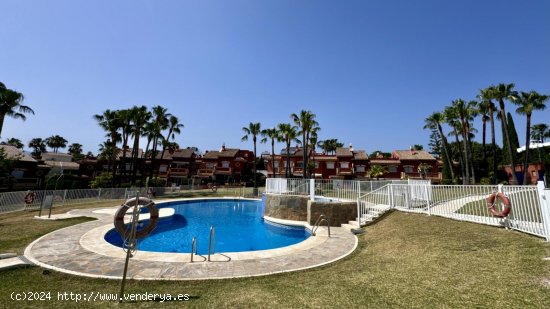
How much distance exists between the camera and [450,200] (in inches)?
439

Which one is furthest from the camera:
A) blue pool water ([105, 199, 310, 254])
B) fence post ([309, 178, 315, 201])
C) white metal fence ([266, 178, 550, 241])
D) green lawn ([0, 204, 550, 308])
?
fence post ([309, 178, 315, 201])

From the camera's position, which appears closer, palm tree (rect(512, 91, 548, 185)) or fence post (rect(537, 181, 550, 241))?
fence post (rect(537, 181, 550, 241))

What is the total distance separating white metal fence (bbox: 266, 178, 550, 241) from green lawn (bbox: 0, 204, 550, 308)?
830 millimetres

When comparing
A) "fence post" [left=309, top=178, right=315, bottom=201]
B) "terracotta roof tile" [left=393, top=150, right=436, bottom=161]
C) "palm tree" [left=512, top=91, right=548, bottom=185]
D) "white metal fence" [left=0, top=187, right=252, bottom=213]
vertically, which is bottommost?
"white metal fence" [left=0, top=187, right=252, bottom=213]

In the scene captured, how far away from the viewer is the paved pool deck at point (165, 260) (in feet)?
21.9

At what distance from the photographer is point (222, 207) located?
25859 millimetres

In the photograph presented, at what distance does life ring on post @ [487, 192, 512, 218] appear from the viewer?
27.3 feet

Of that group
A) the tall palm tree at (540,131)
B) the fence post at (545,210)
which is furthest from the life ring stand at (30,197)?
the tall palm tree at (540,131)

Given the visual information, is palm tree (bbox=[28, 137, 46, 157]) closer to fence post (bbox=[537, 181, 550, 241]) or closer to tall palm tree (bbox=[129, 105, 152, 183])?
tall palm tree (bbox=[129, 105, 152, 183])

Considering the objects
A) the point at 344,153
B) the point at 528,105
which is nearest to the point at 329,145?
the point at 344,153

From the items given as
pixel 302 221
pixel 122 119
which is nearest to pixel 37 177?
pixel 122 119

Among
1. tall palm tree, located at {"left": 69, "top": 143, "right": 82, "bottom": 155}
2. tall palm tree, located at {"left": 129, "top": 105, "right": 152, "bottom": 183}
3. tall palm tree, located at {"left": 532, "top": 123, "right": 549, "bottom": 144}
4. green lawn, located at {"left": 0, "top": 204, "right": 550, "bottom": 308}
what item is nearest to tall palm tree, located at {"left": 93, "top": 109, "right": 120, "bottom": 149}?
tall palm tree, located at {"left": 129, "top": 105, "right": 152, "bottom": 183}

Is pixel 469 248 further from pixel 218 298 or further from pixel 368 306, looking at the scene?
pixel 218 298

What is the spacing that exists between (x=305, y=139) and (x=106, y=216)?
23.9m
